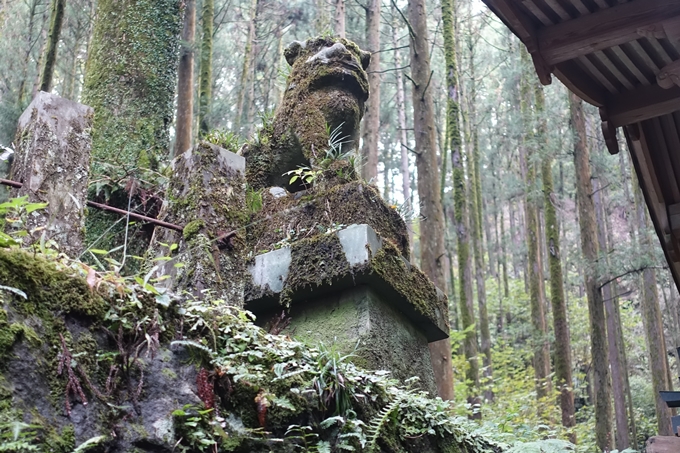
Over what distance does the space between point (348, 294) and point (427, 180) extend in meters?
6.03

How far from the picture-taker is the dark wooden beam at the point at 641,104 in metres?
4.03

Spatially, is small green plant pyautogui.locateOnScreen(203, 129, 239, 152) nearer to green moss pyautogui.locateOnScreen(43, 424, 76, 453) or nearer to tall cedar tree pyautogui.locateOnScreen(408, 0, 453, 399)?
green moss pyautogui.locateOnScreen(43, 424, 76, 453)

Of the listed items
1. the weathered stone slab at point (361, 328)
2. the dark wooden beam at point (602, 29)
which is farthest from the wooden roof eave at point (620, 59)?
the weathered stone slab at point (361, 328)

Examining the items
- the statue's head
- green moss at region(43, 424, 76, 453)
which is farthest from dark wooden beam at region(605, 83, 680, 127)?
green moss at region(43, 424, 76, 453)

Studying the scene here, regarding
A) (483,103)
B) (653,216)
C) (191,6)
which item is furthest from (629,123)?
(483,103)

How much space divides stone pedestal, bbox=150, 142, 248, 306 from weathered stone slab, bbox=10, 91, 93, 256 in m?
0.73

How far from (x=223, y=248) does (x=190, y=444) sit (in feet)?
6.03

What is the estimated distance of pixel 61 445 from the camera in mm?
1938

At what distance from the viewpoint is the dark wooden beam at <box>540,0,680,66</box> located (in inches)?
132

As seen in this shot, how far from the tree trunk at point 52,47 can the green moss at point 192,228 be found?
4784 mm

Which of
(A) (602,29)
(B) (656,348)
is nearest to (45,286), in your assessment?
(A) (602,29)

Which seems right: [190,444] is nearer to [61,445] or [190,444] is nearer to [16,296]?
[61,445]

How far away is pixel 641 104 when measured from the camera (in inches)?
162

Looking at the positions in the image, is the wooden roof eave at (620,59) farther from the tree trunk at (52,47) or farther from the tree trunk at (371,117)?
the tree trunk at (371,117)
